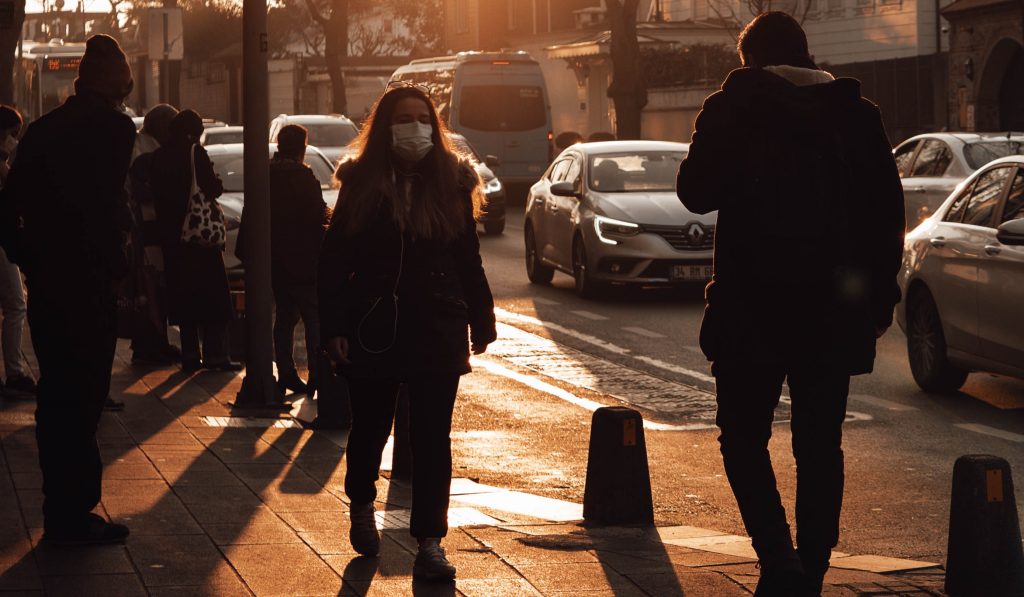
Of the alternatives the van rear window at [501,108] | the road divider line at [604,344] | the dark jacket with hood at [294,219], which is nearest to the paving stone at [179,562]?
the dark jacket with hood at [294,219]

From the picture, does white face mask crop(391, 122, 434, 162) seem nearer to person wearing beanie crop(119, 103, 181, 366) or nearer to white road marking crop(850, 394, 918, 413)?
white road marking crop(850, 394, 918, 413)

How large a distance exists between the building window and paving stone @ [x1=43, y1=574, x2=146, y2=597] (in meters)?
64.8

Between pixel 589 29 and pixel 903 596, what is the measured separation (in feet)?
179

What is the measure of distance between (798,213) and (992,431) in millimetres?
5618

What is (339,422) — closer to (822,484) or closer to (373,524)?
(373,524)

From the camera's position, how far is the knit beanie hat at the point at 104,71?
7.22 metres

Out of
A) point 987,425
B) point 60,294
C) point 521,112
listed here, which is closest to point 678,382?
point 987,425

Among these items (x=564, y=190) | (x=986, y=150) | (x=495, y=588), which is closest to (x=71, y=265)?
(x=495, y=588)

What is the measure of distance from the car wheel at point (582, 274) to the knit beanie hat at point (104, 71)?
1180 cm

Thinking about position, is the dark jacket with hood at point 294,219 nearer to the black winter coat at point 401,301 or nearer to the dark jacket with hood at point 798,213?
the black winter coat at point 401,301

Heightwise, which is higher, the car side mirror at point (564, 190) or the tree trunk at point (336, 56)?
the tree trunk at point (336, 56)

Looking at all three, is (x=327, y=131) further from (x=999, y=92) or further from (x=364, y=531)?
(x=364, y=531)

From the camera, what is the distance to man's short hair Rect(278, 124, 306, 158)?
11.7 meters

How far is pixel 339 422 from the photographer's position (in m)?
10.4
